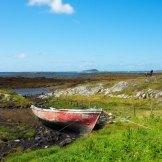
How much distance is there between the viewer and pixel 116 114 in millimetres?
46719

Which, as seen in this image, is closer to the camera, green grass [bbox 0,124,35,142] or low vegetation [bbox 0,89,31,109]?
green grass [bbox 0,124,35,142]

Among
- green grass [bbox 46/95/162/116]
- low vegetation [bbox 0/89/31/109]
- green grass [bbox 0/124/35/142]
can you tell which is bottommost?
green grass [bbox 0/124/35/142]

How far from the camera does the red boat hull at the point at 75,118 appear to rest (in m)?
38.2

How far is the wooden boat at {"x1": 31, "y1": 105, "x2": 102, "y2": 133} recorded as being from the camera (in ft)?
125

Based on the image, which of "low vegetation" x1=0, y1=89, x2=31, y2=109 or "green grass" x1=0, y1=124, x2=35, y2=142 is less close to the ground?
"low vegetation" x1=0, y1=89, x2=31, y2=109

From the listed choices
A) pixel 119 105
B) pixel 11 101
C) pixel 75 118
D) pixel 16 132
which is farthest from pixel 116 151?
pixel 11 101

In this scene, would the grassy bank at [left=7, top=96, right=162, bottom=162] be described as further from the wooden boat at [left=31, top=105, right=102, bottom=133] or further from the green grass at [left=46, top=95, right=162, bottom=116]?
the green grass at [left=46, top=95, right=162, bottom=116]

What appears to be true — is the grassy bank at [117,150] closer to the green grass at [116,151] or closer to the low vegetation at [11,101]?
the green grass at [116,151]

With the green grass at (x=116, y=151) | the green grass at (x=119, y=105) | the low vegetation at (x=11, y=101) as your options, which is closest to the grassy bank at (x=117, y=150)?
the green grass at (x=116, y=151)

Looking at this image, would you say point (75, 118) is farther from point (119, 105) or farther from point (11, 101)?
point (11, 101)

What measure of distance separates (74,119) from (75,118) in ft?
0.43

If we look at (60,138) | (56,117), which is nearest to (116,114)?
(56,117)

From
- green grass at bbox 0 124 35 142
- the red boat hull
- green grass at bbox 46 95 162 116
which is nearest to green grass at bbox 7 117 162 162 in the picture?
green grass at bbox 0 124 35 142

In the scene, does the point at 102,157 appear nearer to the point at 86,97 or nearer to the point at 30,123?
the point at 30,123
